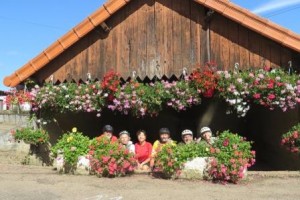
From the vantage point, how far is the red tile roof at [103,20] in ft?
27.5

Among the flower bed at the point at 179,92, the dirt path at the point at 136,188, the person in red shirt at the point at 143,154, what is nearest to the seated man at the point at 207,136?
the flower bed at the point at 179,92

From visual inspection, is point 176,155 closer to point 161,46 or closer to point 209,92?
point 209,92

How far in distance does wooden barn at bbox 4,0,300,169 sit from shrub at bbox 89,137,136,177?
2.13m

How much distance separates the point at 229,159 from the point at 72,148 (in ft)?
9.30

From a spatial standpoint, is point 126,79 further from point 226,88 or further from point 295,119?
point 295,119

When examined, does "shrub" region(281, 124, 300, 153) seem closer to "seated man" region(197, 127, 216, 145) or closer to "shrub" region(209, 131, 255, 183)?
"shrub" region(209, 131, 255, 183)

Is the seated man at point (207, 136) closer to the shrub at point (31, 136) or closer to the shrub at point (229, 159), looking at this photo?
the shrub at point (229, 159)

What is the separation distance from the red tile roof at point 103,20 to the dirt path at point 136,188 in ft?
8.15

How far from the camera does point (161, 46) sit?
9445 mm

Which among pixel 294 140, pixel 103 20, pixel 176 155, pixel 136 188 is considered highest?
pixel 103 20

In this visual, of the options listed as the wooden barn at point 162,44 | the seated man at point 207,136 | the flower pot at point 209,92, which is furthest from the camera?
the wooden barn at point 162,44

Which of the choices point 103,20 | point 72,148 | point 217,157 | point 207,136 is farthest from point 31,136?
point 217,157

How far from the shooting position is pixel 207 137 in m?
8.15

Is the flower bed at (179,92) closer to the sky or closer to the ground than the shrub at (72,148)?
closer to the sky
